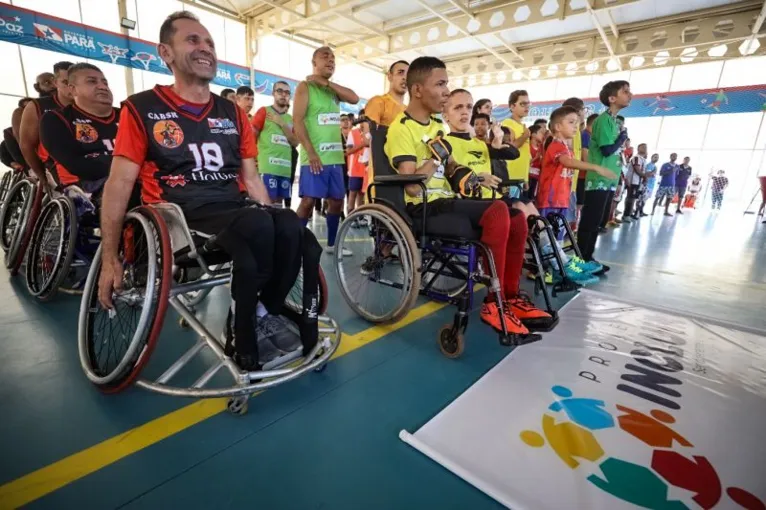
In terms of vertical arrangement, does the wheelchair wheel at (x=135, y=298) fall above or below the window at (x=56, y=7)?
below

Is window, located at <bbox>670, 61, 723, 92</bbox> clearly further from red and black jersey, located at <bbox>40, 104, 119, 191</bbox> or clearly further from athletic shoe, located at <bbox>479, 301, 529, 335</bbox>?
red and black jersey, located at <bbox>40, 104, 119, 191</bbox>

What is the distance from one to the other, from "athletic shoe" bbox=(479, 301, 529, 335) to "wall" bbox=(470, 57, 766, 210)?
1433cm

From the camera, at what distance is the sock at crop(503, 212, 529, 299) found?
6.15ft

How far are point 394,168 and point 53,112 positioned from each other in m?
2.08

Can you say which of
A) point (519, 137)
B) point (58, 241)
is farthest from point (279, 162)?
point (519, 137)

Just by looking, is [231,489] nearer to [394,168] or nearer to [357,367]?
[357,367]

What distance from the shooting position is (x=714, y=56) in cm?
1033

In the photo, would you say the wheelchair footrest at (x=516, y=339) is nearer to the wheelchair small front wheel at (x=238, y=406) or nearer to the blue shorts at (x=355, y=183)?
the wheelchair small front wheel at (x=238, y=406)

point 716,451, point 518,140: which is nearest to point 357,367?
point 716,451

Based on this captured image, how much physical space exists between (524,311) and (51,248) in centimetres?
274

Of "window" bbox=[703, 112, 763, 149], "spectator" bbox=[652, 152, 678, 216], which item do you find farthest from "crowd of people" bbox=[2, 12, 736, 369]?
"window" bbox=[703, 112, 763, 149]

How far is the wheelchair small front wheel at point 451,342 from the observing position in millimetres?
1622

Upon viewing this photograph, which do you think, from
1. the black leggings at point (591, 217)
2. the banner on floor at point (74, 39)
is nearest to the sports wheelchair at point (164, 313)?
the black leggings at point (591, 217)

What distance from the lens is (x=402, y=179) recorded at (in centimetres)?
172
